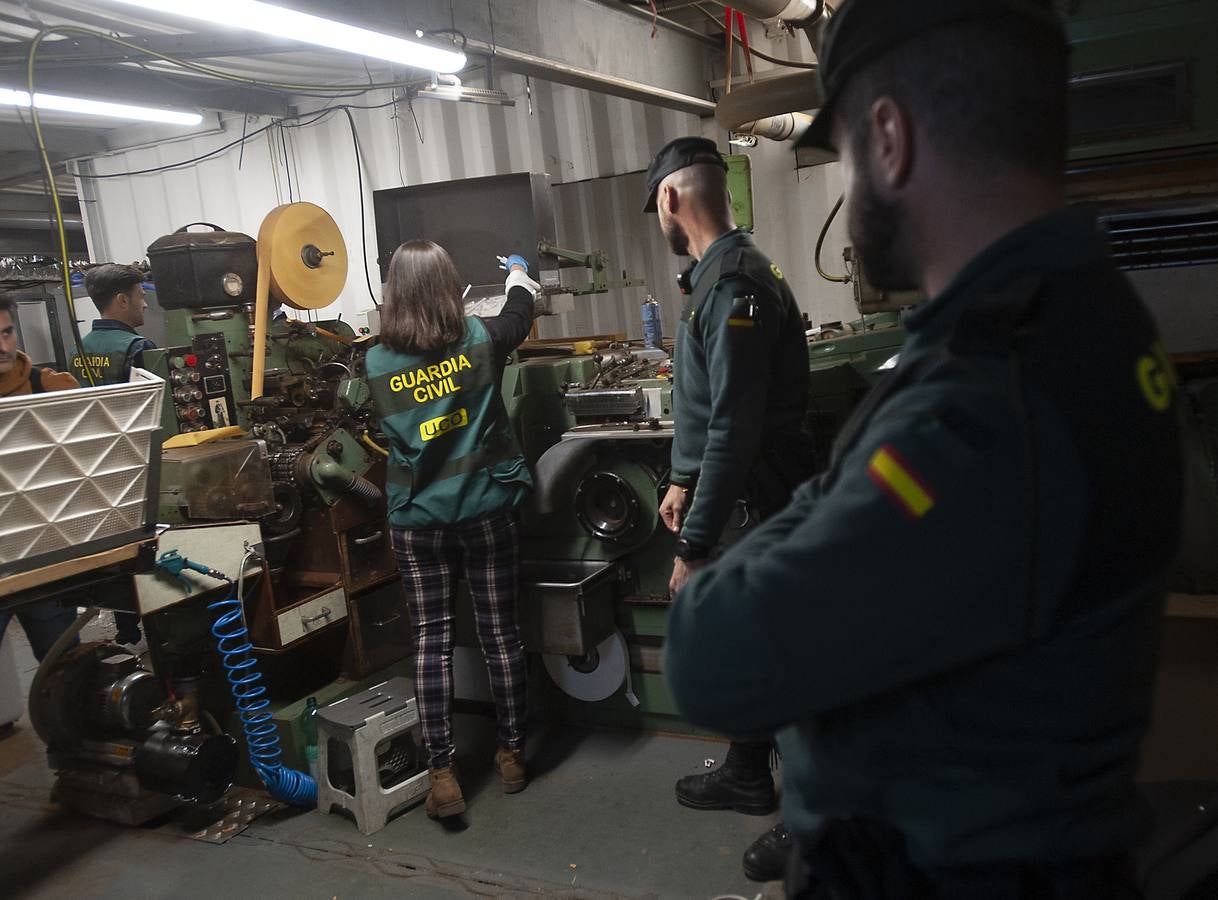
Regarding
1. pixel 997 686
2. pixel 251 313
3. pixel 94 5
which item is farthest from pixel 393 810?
pixel 94 5

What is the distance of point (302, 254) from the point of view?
350 cm

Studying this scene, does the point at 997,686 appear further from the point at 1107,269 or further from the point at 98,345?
the point at 98,345

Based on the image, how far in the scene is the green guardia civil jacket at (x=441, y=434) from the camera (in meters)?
2.76


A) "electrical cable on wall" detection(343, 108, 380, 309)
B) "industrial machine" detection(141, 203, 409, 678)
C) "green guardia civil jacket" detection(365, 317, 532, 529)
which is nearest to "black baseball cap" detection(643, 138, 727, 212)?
"green guardia civil jacket" detection(365, 317, 532, 529)

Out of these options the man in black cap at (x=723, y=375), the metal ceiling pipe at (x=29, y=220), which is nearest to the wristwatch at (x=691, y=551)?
the man in black cap at (x=723, y=375)

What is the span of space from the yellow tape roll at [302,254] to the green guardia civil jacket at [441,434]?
88cm

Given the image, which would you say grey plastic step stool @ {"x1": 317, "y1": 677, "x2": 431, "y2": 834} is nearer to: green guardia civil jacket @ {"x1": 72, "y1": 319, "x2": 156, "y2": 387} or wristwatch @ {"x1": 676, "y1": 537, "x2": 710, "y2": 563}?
wristwatch @ {"x1": 676, "y1": 537, "x2": 710, "y2": 563}

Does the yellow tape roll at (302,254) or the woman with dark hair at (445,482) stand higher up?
the yellow tape roll at (302,254)

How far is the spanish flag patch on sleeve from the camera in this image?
656mm

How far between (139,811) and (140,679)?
0.41 metres

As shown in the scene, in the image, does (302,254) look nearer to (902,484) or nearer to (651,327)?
(651,327)

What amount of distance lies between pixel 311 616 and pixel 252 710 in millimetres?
363

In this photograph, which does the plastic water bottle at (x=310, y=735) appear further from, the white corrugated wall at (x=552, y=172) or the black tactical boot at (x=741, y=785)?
the white corrugated wall at (x=552, y=172)

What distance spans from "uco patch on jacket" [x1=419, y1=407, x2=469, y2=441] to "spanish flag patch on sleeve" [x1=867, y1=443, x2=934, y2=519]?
2.21 m
